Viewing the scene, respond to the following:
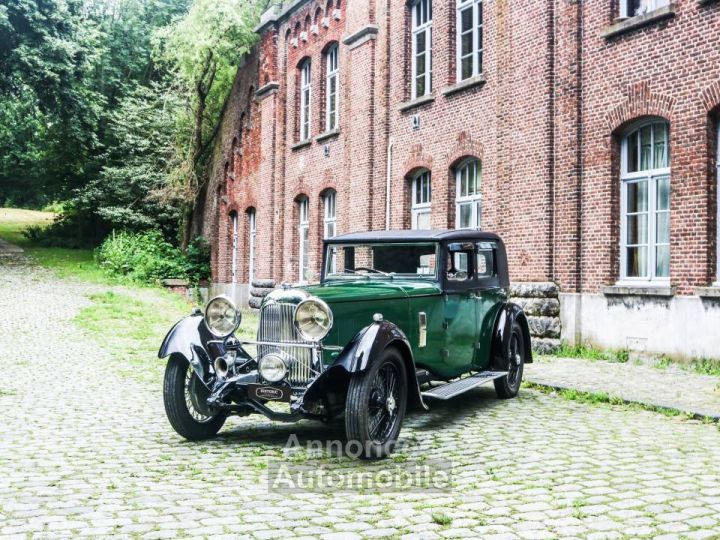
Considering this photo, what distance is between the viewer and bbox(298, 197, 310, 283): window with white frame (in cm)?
2229

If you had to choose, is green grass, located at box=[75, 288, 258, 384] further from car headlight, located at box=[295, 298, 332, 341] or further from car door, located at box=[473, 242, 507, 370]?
car headlight, located at box=[295, 298, 332, 341]

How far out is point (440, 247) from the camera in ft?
25.5

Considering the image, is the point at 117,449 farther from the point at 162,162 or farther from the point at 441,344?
the point at 162,162

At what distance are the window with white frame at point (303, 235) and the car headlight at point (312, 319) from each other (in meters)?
16.0

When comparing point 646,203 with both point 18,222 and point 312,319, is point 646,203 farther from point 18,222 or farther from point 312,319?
point 18,222

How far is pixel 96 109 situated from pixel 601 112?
21.5 m

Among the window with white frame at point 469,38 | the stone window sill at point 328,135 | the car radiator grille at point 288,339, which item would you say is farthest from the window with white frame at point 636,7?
the stone window sill at point 328,135

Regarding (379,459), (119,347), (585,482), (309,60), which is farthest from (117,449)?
(309,60)

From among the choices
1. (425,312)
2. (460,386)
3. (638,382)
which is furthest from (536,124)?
(460,386)

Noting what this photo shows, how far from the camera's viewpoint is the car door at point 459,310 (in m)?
7.64

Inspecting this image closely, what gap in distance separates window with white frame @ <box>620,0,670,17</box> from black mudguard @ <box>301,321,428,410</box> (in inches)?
338

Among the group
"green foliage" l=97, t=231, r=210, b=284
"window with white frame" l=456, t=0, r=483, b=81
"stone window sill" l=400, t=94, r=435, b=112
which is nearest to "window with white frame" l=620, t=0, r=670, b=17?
"window with white frame" l=456, t=0, r=483, b=81

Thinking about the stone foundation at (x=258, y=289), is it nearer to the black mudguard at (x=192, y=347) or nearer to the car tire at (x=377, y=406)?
the black mudguard at (x=192, y=347)

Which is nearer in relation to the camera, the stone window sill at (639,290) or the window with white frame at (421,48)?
the stone window sill at (639,290)
